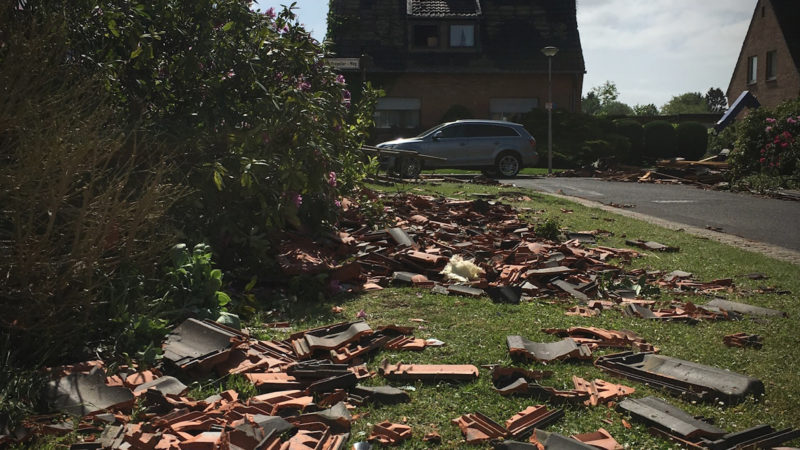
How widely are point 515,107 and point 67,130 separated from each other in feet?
116

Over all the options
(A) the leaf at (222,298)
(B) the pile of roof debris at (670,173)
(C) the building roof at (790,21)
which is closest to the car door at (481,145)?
(B) the pile of roof debris at (670,173)

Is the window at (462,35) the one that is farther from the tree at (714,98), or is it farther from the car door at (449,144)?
the tree at (714,98)

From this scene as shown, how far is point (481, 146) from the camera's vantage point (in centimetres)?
2523

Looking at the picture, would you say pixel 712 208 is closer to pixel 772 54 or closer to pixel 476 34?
pixel 476 34

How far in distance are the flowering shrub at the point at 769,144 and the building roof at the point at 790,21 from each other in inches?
819

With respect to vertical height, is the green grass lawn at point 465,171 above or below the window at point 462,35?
below

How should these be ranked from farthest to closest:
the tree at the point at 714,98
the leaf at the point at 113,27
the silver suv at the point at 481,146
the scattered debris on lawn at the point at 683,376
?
the tree at the point at 714,98 < the silver suv at the point at 481,146 < the leaf at the point at 113,27 < the scattered debris on lawn at the point at 683,376

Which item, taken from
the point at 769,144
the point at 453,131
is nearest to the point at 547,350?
the point at 769,144

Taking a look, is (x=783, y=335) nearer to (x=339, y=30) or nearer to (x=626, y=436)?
(x=626, y=436)

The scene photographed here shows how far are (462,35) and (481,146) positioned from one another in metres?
15.1

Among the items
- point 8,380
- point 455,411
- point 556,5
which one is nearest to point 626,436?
point 455,411

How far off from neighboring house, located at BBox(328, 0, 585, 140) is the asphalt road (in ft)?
57.5

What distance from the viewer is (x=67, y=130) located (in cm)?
407

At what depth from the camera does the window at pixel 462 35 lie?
38562mm
